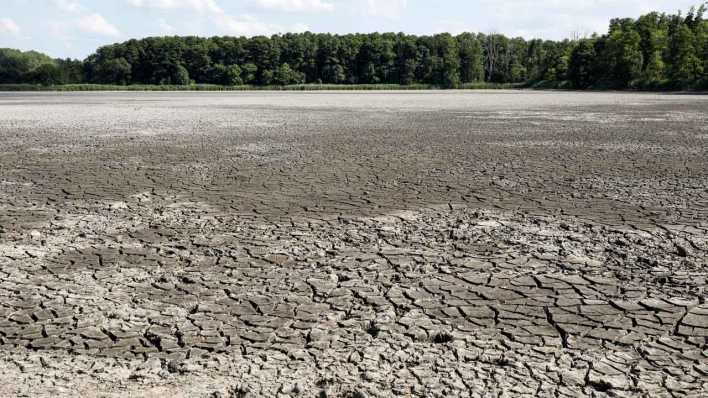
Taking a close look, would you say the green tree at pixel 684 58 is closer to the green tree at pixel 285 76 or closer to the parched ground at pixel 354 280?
the parched ground at pixel 354 280

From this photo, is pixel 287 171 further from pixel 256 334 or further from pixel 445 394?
pixel 445 394

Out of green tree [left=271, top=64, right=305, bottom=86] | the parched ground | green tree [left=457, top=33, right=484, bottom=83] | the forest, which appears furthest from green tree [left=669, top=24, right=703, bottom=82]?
green tree [left=271, top=64, right=305, bottom=86]

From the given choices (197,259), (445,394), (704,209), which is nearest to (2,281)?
(197,259)

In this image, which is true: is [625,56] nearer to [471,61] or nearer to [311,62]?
[471,61]

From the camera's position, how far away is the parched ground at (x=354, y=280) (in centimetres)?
313

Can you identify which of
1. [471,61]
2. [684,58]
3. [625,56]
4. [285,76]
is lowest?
[684,58]

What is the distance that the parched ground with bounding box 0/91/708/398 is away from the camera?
3135mm

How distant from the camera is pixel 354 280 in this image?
460 centimetres

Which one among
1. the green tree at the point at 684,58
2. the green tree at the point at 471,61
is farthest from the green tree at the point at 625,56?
the green tree at the point at 471,61

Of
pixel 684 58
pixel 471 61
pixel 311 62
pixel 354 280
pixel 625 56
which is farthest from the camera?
pixel 311 62

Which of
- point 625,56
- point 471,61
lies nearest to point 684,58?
point 625,56

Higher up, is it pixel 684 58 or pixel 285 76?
pixel 285 76

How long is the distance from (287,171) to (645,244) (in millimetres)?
5921

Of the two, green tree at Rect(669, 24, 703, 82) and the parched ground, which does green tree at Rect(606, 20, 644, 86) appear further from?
the parched ground
